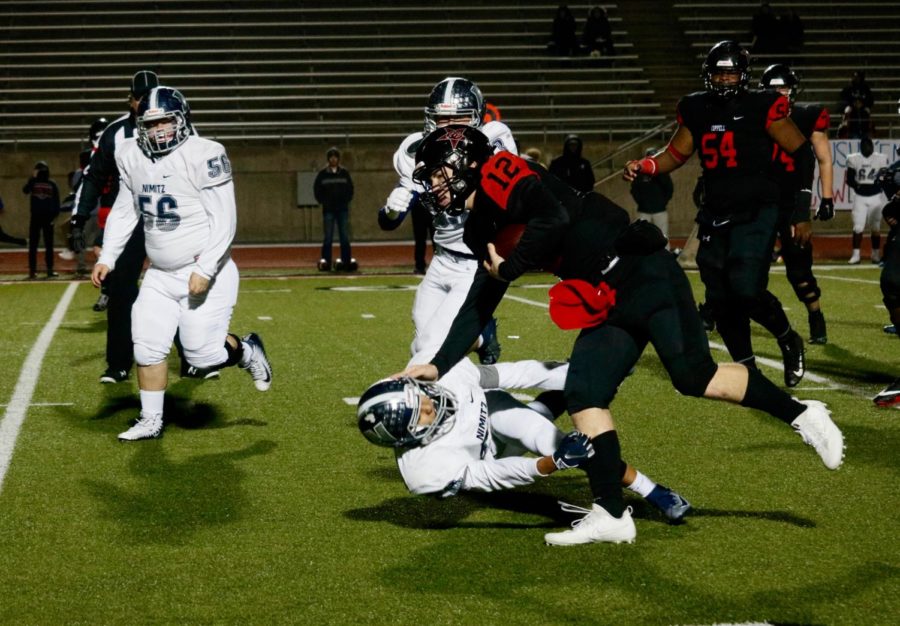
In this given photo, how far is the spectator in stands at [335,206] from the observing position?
61.0ft

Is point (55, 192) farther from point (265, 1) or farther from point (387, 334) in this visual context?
point (265, 1)

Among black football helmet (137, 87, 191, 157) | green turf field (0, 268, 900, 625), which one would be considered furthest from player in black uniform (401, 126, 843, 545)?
black football helmet (137, 87, 191, 157)

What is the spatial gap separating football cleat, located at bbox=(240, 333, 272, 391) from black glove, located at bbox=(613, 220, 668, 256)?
3.16 m

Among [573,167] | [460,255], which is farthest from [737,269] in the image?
[573,167]

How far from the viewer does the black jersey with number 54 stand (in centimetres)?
679

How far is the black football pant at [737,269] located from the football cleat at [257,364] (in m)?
2.62

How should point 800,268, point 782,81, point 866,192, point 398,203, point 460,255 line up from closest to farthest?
point 460,255 < point 398,203 < point 782,81 < point 800,268 < point 866,192

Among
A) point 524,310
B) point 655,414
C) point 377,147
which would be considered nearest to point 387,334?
point 524,310

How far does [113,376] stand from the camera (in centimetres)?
859

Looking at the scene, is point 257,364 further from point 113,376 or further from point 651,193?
point 651,193

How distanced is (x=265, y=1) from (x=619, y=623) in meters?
25.5

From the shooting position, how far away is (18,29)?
2634 cm

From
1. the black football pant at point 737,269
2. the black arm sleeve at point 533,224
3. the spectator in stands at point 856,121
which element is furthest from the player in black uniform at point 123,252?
the spectator in stands at point 856,121

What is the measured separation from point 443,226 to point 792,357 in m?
2.76
